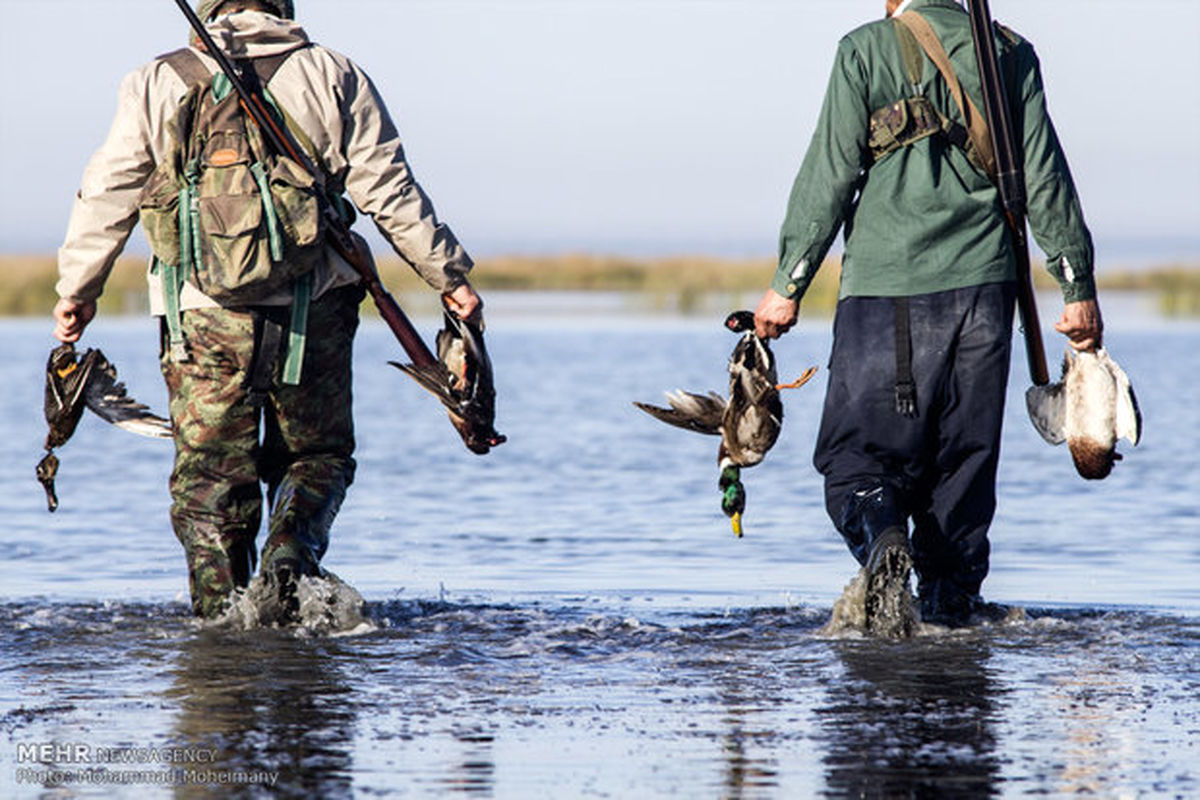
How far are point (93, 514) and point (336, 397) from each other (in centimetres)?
455

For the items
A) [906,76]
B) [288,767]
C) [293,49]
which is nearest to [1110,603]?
[906,76]

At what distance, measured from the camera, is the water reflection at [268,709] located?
174 inches

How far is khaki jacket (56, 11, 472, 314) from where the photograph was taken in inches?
254

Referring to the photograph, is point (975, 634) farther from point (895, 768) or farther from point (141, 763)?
point (141, 763)

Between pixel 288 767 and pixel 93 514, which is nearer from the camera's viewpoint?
pixel 288 767

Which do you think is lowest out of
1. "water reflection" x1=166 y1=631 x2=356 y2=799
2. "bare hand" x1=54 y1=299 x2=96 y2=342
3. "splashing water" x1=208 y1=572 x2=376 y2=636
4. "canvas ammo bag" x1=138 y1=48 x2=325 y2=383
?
"water reflection" x1=166 y1=631 x2=356 y2=799

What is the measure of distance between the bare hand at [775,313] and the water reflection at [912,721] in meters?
1.00

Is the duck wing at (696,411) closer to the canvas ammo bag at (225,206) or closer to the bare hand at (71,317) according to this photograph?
the canvas ammo bag at (225,206)

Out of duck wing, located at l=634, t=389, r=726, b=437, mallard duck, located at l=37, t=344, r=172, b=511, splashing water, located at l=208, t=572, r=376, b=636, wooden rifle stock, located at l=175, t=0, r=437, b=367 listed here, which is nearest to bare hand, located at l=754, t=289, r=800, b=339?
duck wing, located at l=634, t=389, r=726, b=437

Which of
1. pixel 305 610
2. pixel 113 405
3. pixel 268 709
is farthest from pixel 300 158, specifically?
pixel 268 709

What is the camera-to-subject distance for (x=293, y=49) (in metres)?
6.57

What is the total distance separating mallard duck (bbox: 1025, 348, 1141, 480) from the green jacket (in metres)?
0.34

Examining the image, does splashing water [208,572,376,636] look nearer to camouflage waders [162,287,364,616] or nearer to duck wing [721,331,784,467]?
camouflage waders [162,287,364,616]

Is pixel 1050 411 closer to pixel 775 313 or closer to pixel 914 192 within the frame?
pixel 914 192
